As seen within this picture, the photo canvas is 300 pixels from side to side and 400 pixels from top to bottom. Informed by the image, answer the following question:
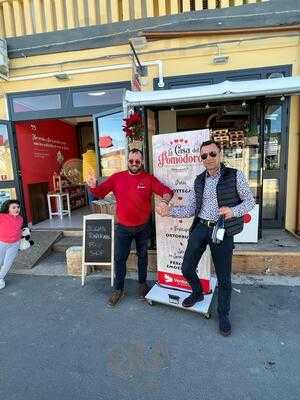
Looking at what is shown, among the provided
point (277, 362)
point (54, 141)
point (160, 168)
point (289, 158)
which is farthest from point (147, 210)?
point (54, 141)

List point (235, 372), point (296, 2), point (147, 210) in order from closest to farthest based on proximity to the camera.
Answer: point (235, 372), point (147, 210), point (296, 2)

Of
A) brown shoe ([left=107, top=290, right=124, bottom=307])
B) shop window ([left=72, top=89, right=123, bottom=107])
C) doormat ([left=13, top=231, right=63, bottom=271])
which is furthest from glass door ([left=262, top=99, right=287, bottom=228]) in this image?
doormat ([left=13, top=231, right=63, bottom=271])

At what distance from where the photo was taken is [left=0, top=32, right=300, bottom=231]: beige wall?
4.61 metres

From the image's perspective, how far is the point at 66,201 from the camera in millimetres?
7527

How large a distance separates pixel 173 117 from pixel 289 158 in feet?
7.41

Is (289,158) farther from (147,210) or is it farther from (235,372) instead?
(235,372)

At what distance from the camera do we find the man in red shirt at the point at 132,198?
10.6ft

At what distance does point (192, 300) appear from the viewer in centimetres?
311

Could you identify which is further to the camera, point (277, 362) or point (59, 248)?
point (59, 248)

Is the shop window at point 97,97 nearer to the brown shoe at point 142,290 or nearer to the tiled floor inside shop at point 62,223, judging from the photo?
the tiled floor inside shop at point 62,223

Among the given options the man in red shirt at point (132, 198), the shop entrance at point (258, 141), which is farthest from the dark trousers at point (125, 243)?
the shop entrance at point (258, 141)

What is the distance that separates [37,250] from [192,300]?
9.98ft

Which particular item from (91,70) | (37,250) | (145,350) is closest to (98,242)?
(37,250)

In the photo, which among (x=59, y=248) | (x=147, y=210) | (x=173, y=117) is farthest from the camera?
(x=173, y=117)
